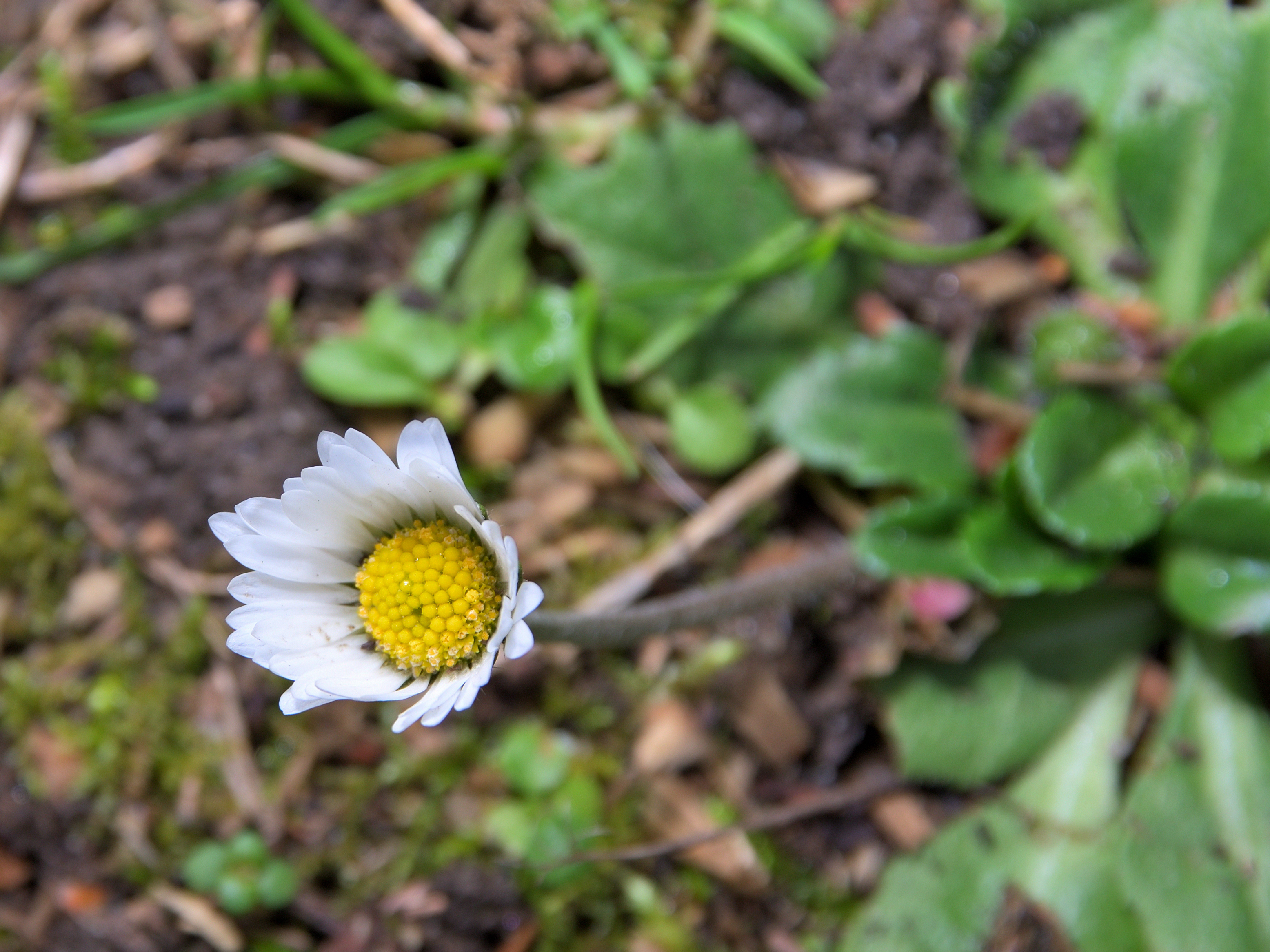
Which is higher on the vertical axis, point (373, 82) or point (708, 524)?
point (373, 82)

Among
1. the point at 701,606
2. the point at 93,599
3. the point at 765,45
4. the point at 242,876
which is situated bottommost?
the point at 242,876

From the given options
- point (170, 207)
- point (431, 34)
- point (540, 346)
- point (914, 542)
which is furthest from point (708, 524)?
point (170, 207)

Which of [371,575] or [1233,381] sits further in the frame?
[1233,381]

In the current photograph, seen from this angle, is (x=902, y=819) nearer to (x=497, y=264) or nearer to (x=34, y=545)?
(x=497, y=264)

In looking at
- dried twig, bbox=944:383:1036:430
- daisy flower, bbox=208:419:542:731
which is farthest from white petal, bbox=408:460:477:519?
dried twig, bbox=944:383:1036:430

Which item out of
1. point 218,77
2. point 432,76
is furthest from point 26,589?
point 432,76

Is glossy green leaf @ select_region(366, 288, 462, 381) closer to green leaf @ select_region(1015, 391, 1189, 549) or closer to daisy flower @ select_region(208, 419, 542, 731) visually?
daisy flower @ select_region(208, 419, 542, 731)
